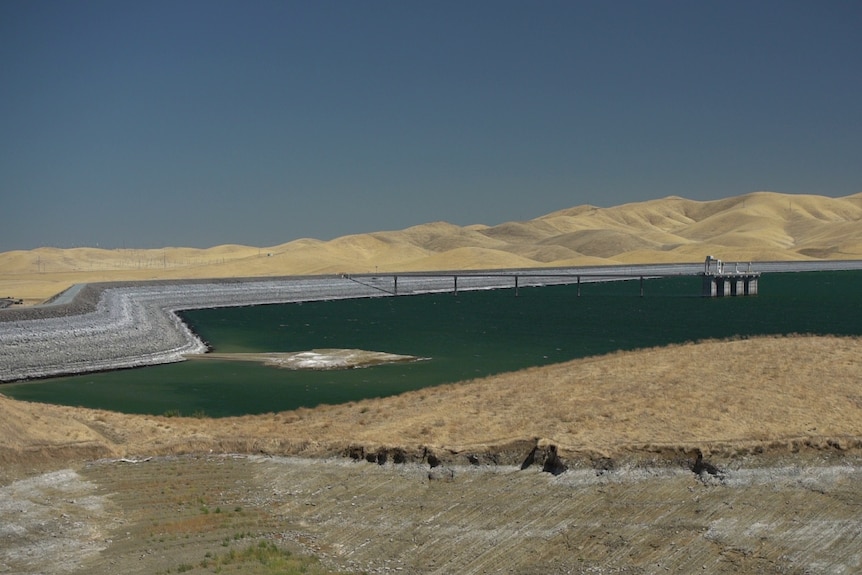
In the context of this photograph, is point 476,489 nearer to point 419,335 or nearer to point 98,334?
point 98,334

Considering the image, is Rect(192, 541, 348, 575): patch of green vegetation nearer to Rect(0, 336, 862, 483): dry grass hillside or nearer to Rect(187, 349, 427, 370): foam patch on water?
Rect(0, 336, 862, 483): dry grass hillside

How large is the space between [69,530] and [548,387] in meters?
15.5

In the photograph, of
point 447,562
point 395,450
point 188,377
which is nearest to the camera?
point 447,562

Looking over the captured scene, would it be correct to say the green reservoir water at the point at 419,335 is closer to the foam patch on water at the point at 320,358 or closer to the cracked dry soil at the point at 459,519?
the foam patch on water at the point at 320,358

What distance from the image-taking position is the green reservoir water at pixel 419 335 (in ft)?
131

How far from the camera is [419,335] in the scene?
67750mm

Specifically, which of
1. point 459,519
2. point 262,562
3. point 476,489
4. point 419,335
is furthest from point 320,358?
point 262,562

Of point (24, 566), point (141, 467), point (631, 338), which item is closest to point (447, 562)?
point (24, 566)

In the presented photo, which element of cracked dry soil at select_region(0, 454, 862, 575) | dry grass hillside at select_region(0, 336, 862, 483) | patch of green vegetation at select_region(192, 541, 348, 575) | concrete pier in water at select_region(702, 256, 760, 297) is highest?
concrete pier in water at select_region(702, 256, 760, 297)

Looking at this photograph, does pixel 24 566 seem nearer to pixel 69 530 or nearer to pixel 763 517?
pixel 69 530

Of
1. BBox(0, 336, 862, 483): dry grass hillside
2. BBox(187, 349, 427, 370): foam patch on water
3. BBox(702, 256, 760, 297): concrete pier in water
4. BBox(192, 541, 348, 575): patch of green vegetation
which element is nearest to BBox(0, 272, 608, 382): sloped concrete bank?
BBox(187, 349, 427, 370): foam patch on water

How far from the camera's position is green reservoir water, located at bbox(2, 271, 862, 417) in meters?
40.0

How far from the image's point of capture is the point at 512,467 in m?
18.7

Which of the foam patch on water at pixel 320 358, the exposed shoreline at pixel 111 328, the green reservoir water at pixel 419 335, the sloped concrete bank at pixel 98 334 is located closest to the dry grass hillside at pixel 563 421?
the green reservoir water at pixel 419 335
